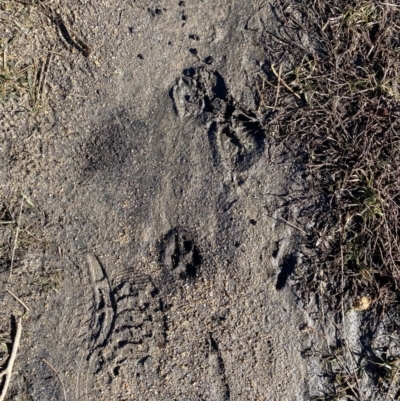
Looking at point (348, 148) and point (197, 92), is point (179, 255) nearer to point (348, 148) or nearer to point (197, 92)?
point (197, 92)

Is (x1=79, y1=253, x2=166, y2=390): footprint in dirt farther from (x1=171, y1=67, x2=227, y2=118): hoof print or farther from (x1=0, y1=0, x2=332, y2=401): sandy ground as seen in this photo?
(x1=171, y1=67, x2=227, y2=118): hoof print

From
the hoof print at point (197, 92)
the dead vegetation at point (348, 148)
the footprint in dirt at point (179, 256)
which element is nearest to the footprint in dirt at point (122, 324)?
the footprint in dirt at point (179, 256)

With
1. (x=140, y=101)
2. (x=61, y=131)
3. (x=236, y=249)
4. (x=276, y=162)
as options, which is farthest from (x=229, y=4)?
(x=236, y=249)

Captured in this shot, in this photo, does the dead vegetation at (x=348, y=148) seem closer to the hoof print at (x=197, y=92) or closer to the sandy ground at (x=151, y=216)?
the sandy ground at (x=151, y=216)

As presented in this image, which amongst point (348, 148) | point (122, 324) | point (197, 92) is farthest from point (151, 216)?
point (348, 148)

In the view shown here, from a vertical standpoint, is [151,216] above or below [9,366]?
above

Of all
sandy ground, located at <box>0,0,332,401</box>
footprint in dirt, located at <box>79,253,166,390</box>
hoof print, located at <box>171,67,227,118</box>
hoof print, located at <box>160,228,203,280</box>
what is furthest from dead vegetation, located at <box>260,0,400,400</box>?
footprint in dirt, located at <box>79,253,166,390</box>
